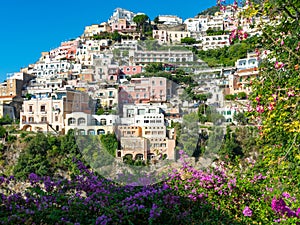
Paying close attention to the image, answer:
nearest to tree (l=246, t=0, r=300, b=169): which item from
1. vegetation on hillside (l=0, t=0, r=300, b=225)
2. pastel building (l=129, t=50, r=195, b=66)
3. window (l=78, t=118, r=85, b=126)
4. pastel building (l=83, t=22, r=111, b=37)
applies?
vegetation on hillside (l=0, t=0, r=300, b=225)

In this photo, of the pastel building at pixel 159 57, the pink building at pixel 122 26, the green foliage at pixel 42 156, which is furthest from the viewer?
the pink building at pixel 122 26

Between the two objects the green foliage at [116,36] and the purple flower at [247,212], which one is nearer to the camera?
the purple flower at [247,212]

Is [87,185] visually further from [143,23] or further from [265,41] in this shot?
[143,23]

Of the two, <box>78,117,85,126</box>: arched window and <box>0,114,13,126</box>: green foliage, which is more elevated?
<box>78,117,85,126</box>: arched window

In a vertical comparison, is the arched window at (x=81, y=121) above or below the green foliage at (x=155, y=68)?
below

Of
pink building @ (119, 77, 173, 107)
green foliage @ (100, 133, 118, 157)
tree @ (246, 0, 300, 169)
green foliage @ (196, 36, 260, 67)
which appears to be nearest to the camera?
tree @ (246, 0, 300, 169)

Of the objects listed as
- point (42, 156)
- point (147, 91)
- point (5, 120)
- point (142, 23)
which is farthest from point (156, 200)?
point (142, 23)

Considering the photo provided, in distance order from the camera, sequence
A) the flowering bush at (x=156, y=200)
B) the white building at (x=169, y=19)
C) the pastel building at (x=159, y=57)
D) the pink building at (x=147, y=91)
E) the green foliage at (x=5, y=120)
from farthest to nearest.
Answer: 1. the white building at (x=169, y=19)
2. the green foliage at (x=5, y=120)
3. the pastel building at (x=159, y=57)
4. the pink building at (x=147, y=91)
5. the flowering bush at (x=156, y=200)

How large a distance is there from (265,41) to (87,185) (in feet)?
6.53

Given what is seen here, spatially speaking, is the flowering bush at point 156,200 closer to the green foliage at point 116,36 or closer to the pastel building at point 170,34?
the green foliage at point 116,36

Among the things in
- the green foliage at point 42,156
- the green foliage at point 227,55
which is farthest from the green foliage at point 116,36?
the green foliage at point 42,156

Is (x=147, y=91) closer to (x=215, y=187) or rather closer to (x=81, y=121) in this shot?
(x=81, y=121)

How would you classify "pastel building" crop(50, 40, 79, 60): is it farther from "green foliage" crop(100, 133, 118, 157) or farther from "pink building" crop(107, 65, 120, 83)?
"green foliage" crop(100, 133, 118, 157)

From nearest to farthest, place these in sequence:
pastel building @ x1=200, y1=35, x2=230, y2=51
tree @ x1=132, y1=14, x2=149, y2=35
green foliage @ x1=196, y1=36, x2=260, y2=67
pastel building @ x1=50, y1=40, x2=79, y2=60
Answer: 1. green foliage @ x1=196, y1=36, x2=260, y2=67
2. pastel building @ x1=200, y1=35, x2=230, y2=51
3. pastel building @ x1=50, y1=40, x2=79, y2=60
4. tree @ x1=132, y1=14, x2=149, y2=35
